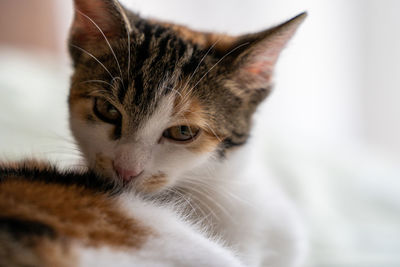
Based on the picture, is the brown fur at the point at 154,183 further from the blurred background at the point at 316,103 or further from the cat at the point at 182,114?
the blurred background at the point at 316,103

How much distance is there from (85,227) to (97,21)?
30.0 inches

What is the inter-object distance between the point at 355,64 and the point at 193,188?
254cm

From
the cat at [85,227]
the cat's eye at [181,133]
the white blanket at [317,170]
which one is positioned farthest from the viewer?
the white blanket at [317,170]

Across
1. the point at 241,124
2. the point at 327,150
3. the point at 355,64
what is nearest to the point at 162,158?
the point at 241,124

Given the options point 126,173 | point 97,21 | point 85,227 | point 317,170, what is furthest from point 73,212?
point 317,170

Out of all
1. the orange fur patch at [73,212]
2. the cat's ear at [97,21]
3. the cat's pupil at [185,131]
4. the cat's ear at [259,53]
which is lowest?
the orange fur patch at [73,212]

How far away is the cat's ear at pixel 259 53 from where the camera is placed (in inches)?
50.8

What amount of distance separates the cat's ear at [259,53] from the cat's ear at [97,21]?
0.36 m

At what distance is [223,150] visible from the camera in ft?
4.51

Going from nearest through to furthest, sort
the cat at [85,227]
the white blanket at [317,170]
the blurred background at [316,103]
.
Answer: the cat at [85,227], the white blanket at [317,170], the blurred background at [316,103]

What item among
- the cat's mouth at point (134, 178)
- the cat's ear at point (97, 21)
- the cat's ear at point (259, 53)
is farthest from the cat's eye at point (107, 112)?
the cat's ear at point (259, 53)

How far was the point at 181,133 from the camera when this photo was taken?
128 cm

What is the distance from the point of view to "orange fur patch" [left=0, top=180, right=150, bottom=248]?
860mm

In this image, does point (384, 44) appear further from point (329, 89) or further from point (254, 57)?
point (254, 57)
